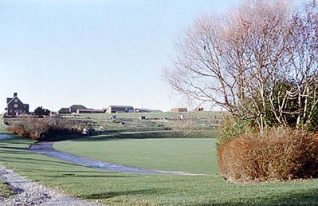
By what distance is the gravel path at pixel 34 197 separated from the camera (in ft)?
48.9

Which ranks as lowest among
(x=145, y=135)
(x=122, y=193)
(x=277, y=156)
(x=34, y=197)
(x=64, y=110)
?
(x=34, y=197)

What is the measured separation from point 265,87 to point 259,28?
274 centimetres

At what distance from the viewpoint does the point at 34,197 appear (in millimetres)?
16297

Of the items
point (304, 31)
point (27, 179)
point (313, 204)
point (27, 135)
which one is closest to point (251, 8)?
point (304, 31)

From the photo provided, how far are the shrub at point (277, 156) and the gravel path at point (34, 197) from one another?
7.24 m

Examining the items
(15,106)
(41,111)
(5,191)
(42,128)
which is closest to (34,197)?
(5,191)

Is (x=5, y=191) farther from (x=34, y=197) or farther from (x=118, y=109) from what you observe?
(x=118, y=109)

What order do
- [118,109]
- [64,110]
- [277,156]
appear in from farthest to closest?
[118,109]
[64,110]
[277,156]

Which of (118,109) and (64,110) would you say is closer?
(64,110)

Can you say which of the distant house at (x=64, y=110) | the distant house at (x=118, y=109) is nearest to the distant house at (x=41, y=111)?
the distant house at (x=64, y=110)

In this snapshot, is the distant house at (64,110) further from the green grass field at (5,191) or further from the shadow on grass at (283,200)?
the shadow on grass at (283,200)

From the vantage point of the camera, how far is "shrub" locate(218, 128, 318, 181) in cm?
1922

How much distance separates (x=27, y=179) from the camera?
22.0 meters

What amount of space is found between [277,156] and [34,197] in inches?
342
